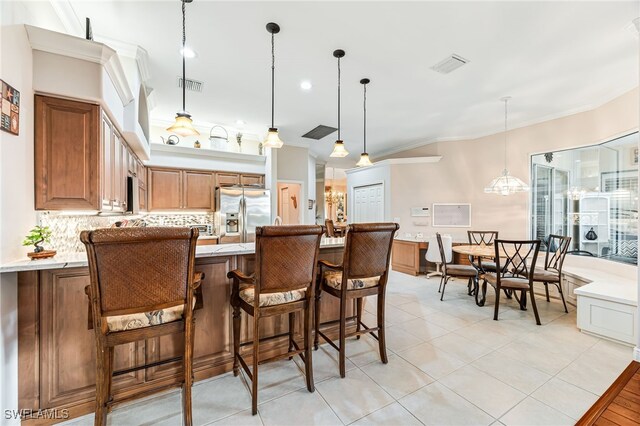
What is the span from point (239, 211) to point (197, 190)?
0.92 m

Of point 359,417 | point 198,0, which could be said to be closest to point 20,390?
point 359,417

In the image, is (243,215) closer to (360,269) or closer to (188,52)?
(188,52)

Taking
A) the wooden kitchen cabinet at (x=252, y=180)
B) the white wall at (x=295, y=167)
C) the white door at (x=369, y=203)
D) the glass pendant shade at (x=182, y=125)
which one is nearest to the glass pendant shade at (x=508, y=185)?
the white door at (x=369, y=203)

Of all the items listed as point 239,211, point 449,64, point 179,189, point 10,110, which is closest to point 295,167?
point 239,211

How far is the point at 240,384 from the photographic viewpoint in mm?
2035

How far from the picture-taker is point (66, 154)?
190cm

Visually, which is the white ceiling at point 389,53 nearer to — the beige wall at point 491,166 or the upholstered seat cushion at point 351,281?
the beige wall at point 491,166

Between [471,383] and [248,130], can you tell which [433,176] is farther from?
[471,383]

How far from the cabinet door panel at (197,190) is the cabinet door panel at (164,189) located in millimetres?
119

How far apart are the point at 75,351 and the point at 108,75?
6.66ft

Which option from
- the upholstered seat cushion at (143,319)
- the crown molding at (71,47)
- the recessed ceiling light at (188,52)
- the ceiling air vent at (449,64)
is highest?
the ceiling air vent at (449,64)

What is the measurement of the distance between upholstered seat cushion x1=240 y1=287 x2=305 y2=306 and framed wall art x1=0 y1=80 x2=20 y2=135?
1693mm

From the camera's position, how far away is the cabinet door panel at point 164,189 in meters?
4.80

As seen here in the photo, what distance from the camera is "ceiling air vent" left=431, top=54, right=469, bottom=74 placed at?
9.85ft
